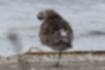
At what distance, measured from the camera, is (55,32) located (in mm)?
2859

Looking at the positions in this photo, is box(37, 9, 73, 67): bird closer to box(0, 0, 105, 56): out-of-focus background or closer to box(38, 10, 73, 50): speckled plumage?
box(38, 10, 73, 50): speckled plumage

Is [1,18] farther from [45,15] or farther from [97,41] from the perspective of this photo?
[45,15]

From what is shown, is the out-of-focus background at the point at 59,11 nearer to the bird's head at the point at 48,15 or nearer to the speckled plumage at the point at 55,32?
the bird's head at the point at 48,15

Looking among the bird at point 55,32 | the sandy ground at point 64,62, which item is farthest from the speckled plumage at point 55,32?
the sandy ground at point 64,62

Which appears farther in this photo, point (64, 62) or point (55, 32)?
point (64, 62)

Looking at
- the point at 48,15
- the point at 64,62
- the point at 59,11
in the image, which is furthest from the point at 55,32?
the point at 59,11

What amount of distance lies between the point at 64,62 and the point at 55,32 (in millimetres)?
577

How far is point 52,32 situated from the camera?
2.89 meters

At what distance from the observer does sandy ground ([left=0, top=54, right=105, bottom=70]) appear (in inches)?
122

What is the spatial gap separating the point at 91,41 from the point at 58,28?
190 centimetres

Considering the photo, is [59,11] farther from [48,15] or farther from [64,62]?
[48,15]

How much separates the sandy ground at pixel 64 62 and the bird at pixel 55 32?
25 cm

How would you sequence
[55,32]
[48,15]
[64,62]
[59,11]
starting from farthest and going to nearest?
[59,11], [64,62], [48,15], [55,32]

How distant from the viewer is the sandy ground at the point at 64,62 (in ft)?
10.1
